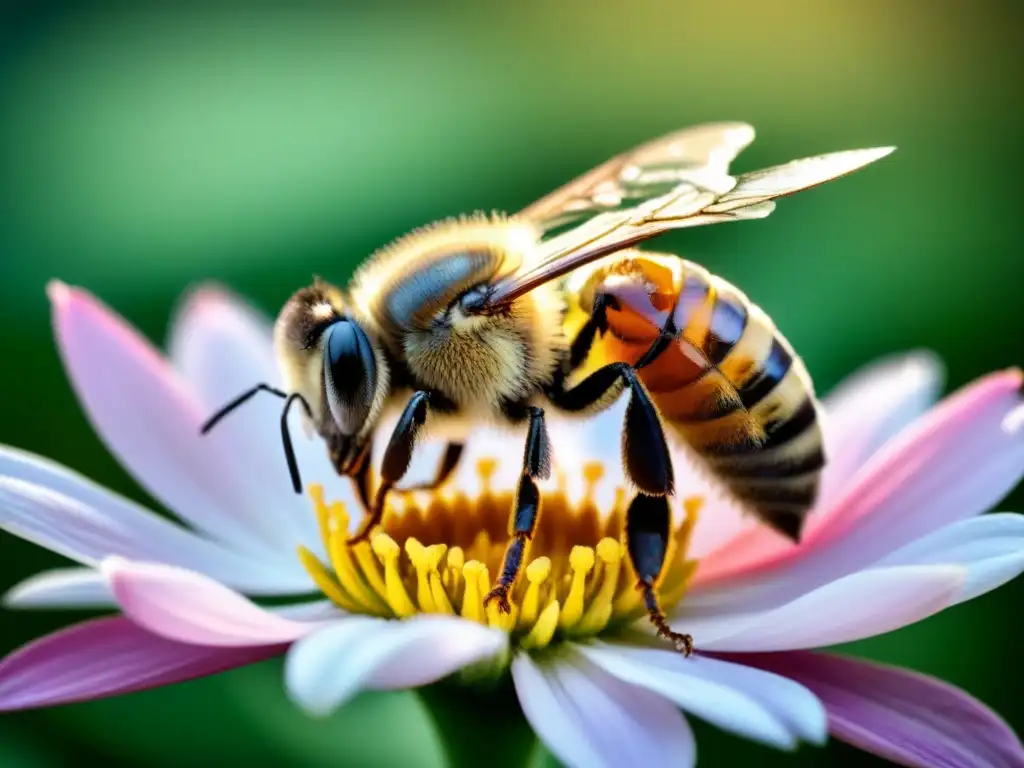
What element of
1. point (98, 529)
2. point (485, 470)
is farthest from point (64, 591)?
point (485, 470)

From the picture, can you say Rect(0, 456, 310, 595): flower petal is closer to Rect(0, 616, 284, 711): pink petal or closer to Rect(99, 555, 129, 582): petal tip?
Rect(0, 616, 284, 711): pink petal

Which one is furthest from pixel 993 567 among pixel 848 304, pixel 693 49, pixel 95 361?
pixel 693 49

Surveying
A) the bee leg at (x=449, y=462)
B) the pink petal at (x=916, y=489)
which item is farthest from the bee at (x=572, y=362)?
the bee leg at (x=449, y=462)

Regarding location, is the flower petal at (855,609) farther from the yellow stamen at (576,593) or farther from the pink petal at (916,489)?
the pink petal at (916,489)

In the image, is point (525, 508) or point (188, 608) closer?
point (188, 608)

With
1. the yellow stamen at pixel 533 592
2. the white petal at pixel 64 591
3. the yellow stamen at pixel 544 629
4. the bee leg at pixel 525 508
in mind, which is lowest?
the yellow stamen at pixel 544 629

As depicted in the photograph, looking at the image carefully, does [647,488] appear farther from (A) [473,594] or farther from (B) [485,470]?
(B) [485,470]

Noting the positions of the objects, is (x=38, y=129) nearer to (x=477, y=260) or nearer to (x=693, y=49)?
(x=693, y=49)
